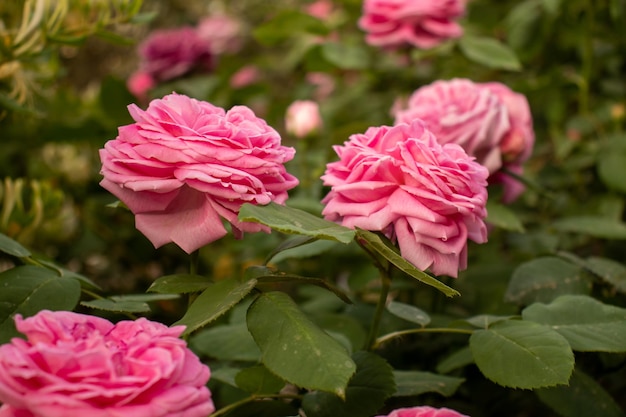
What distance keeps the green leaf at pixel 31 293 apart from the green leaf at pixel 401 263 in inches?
10.3

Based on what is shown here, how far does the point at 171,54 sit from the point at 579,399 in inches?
49.3

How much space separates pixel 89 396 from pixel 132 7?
2.38 ft

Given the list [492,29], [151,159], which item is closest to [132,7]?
[151,159]

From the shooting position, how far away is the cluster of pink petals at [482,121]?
105 centimetres

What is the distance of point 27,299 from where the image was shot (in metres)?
0.69

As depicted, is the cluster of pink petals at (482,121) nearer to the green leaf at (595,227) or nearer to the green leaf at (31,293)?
the green leaf at (595,227)

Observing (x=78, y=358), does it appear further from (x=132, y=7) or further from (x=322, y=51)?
(x=322, y=51)

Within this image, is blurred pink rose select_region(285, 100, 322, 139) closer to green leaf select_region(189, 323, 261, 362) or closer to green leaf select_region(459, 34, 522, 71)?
green leaf select_region(459, 34, 522, 71)

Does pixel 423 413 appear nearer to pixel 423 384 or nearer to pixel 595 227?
pixel 423 384

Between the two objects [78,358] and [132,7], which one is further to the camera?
[132,7]

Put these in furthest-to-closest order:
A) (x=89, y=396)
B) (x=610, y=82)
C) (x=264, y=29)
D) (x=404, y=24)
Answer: (x=610, y=82) < (x=264, y=29) < (x=404, y=24) < (x=89, y=396)

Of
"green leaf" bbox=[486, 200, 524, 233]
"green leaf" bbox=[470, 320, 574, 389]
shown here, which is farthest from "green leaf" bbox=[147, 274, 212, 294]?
"green leaf" bbox=[486, 200, 524, 233]

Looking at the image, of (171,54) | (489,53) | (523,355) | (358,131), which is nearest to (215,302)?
(523,355)

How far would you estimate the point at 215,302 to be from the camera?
2.15ft
